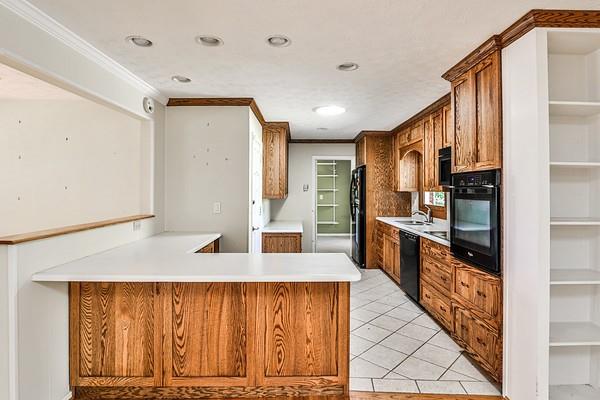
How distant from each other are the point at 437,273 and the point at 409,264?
2.40ft

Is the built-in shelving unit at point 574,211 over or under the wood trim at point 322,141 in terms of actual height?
under

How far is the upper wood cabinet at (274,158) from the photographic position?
16.9 ft

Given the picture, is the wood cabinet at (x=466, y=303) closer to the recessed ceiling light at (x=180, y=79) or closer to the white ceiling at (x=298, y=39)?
the white ceiling at (x=298, y=39)

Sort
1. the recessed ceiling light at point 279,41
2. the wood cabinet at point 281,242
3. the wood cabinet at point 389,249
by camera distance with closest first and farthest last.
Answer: the recessed ceiling light at point 279,41 < the wood cabinet at point 389,249 < the wood cabinet at point 281,242

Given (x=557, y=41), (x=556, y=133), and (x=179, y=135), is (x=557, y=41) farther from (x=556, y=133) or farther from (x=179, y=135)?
(x=179, y=135)

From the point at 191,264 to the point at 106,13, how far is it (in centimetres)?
154

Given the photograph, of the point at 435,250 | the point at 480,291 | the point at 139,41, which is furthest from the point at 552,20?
the point at 139,41

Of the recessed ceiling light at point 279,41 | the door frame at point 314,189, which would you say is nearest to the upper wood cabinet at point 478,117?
the recessed ceiling light at point 279,41

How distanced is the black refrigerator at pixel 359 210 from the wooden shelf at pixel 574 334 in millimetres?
3547

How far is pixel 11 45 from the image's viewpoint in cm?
171

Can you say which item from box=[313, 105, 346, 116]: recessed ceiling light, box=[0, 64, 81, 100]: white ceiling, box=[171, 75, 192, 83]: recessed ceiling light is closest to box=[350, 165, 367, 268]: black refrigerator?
box=[313, 105, 346, 116]: recessed ceiling light

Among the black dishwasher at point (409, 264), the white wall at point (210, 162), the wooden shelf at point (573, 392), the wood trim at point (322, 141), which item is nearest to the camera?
the wooden shelf at point (573, 392)

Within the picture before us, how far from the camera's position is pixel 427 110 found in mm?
4055

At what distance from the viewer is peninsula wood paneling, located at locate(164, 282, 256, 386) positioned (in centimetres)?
210
